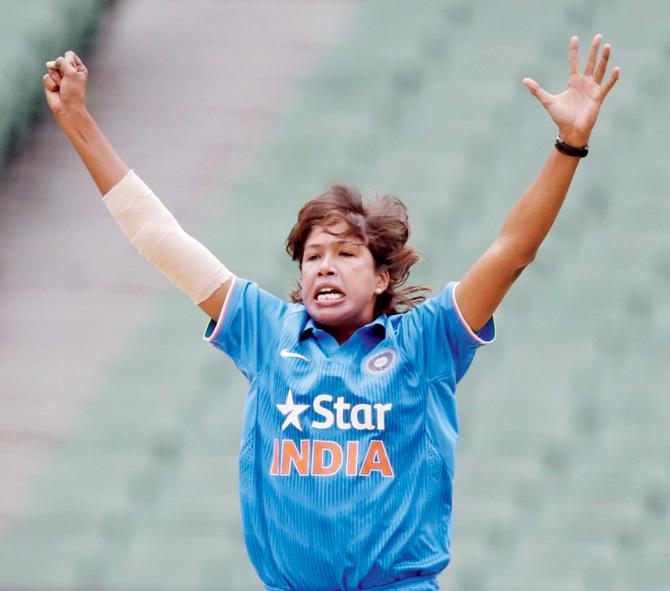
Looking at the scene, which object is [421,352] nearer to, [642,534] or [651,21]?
[642,534]

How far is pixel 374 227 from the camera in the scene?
327 centimetres

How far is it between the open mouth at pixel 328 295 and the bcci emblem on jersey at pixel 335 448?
0.68 ft

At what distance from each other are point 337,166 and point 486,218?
0.94 meters

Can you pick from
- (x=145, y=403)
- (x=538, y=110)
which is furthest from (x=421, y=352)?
(x=538, y=110)

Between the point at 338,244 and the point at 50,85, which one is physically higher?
the point at 50,85

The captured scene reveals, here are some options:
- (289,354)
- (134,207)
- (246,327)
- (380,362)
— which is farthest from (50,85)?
(380,362)

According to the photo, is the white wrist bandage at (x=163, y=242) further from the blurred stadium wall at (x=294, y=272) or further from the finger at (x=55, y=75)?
the blurred stadium wall at (x=294, y=272)

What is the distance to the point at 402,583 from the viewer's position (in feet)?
10.1

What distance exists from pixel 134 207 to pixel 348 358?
0.57 meters

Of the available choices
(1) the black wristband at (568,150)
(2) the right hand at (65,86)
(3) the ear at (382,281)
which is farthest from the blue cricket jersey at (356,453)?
(2) the right hand at (65,86)

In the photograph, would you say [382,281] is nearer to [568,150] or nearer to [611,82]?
[568,150]

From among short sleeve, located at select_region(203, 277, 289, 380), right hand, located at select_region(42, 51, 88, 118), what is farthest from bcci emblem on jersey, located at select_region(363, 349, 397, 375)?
right hand, located at select_region(42, 51, 88, 118)

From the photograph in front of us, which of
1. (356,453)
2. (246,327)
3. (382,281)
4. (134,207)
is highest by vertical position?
(134,207)

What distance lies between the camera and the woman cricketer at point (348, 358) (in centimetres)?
A: 304
